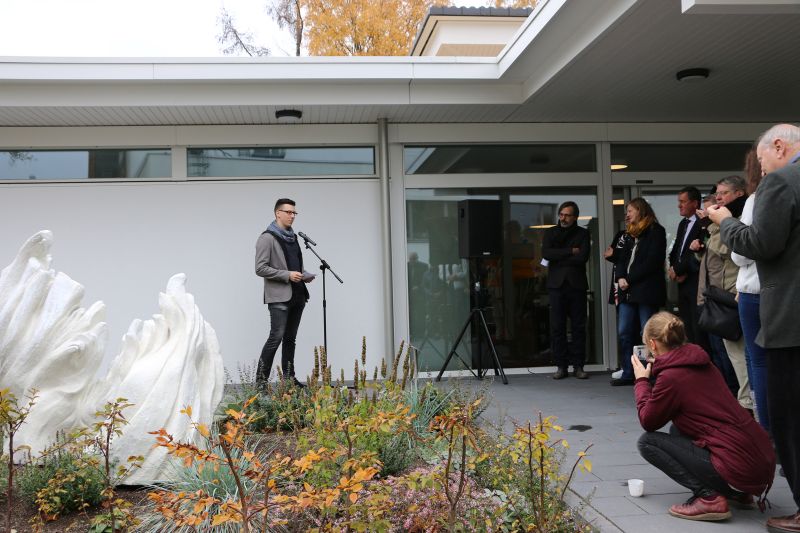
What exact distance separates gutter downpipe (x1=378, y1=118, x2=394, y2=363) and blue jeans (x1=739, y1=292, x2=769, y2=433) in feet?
14.1

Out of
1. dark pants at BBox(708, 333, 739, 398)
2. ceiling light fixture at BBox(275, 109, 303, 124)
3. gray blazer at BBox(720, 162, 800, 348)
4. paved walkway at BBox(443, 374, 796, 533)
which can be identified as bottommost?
paved walkway at BBox(443, 374, 796, 533)

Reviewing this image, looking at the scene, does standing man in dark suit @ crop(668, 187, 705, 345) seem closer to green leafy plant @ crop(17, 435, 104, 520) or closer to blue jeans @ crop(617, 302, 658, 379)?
→ blue jeans @ crop(617, 302, 658, 379)

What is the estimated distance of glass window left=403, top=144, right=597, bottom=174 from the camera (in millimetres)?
7926

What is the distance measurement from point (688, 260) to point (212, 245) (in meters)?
4.88

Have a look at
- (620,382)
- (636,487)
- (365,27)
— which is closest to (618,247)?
(620,382)

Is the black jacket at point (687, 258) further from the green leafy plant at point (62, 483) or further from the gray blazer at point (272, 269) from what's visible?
the green leafy plant at point (62, 483)

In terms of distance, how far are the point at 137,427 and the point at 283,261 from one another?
326cm

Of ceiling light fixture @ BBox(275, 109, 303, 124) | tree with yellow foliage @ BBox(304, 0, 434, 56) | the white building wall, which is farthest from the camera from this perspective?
tree with yellow foliage @ BBox(304, 0, 434, 56)

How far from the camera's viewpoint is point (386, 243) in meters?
7.64

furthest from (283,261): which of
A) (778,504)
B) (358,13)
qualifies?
(358,13)

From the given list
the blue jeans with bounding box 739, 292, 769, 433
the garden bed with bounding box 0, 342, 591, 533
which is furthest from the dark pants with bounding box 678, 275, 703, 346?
the garden bed with bounding box 0, 342, 591, 533

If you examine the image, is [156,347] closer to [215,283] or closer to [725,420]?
[725,420]

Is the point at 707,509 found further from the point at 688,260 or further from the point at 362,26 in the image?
the point at 362,26

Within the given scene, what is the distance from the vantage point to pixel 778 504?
3305mm
